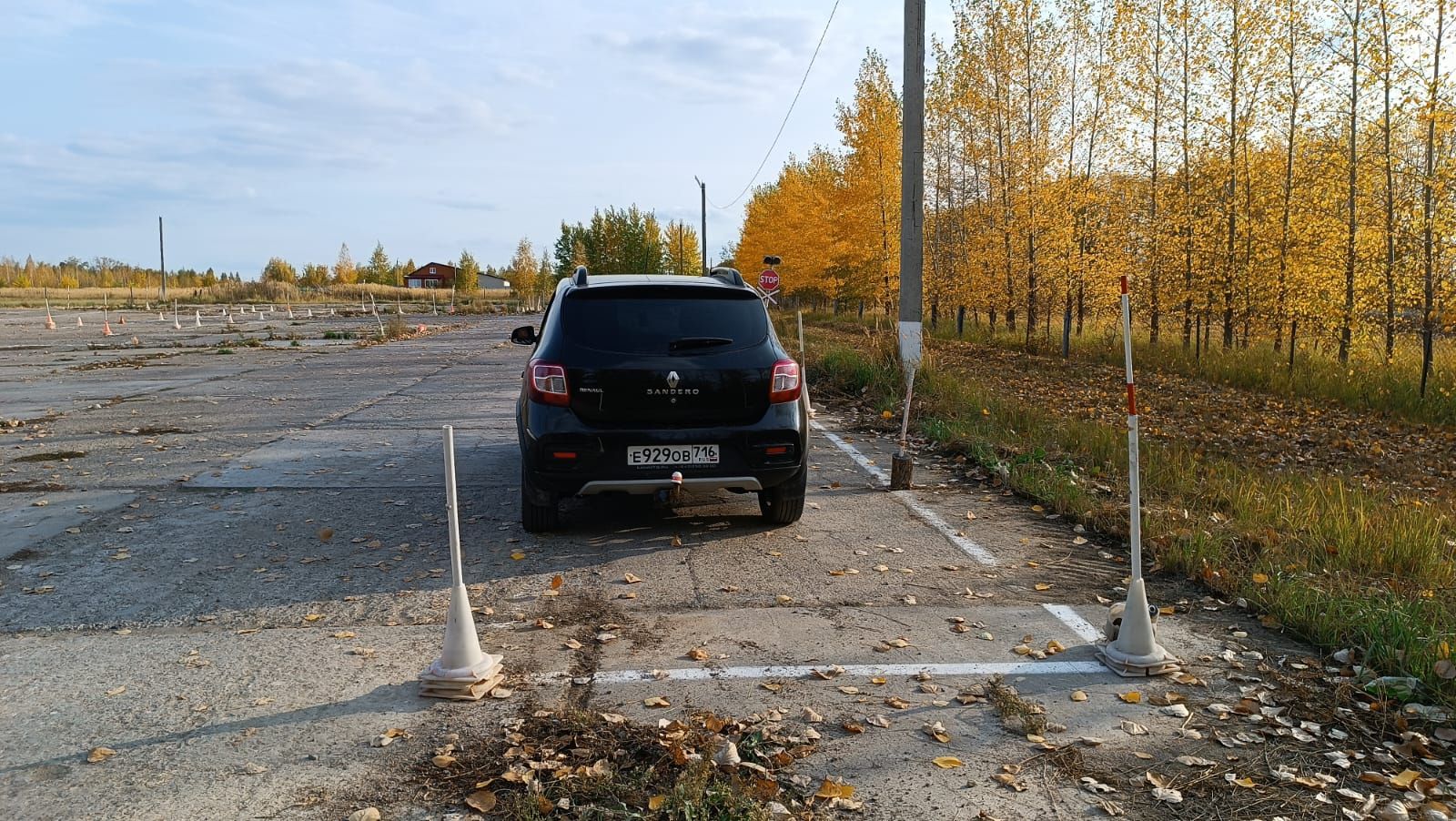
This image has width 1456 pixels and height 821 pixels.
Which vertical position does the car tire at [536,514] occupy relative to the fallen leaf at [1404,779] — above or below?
above

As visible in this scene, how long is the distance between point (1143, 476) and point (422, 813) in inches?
254

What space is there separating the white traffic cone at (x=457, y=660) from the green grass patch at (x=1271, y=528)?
377 centimetres

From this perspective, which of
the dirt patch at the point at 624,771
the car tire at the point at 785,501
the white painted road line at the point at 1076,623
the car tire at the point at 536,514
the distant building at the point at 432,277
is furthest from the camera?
the distant building at the point at 432,277

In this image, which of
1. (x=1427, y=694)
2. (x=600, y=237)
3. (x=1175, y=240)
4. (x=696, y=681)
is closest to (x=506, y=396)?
(x=696, y=681)

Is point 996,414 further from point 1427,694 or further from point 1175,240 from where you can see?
point 1175,240

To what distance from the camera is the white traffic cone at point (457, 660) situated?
3.66m

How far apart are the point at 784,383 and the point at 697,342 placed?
622 millimetres

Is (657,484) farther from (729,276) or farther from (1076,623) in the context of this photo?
(1076,623)

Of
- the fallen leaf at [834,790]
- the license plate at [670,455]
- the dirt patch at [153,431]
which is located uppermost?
the license plate at [670,455]

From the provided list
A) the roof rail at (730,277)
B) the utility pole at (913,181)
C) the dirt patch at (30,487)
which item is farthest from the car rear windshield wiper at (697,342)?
the utility pole at (913,181)

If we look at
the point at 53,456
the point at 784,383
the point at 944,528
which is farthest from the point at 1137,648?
A: the point at 53,456

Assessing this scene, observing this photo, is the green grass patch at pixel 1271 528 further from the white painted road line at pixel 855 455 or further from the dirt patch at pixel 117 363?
the dirt patch at pixel 117 363

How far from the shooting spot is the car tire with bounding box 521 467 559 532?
19.9 feet

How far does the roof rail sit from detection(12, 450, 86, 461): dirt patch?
22.7 feet
